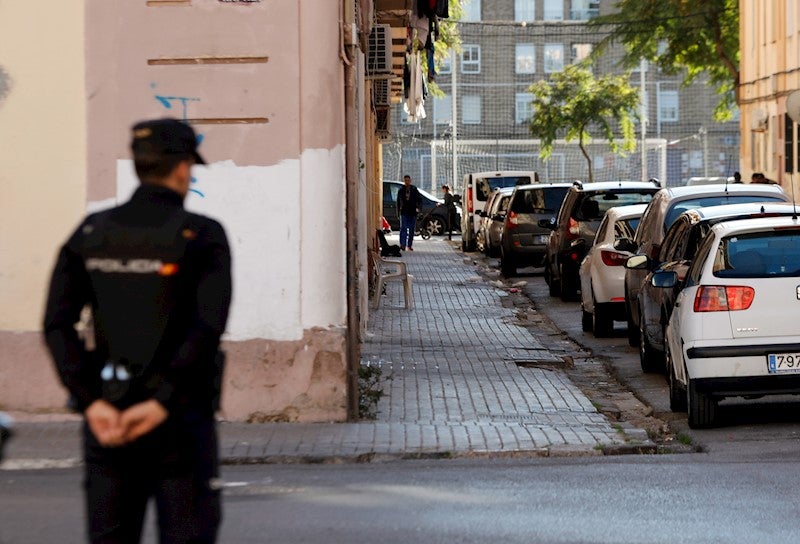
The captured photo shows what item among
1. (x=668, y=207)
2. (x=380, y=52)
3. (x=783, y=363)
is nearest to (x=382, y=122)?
(x=380, y=52)

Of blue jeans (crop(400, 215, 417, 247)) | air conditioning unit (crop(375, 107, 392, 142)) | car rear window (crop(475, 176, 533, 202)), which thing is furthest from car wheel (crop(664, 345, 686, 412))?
car rear window (crop(475, 176, 533, 202))

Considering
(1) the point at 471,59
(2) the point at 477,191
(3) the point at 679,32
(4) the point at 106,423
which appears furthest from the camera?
(1) the point at 471,59

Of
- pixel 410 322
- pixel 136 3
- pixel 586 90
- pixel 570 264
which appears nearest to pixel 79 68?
pixel 136 3

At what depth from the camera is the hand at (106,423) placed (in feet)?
15.4

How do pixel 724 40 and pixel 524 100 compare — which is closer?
pixel 724 40

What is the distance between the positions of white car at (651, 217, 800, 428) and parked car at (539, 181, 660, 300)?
39.1 feet

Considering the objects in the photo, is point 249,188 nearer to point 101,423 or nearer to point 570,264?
point 101,423

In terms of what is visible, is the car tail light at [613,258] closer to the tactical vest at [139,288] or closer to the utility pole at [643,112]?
the tactical vest at [139,288]

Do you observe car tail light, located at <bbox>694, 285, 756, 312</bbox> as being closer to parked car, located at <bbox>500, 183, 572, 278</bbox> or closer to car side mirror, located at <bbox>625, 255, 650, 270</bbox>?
car side mirror, located at <bbox>625, 255, 650, 270</bbox>

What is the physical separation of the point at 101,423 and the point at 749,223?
791cm

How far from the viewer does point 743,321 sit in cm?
1130

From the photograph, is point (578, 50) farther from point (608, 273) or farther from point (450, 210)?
point (608, 273)

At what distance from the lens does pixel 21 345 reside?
11984 millimetres

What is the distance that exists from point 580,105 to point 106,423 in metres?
63.4
